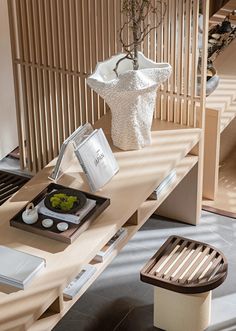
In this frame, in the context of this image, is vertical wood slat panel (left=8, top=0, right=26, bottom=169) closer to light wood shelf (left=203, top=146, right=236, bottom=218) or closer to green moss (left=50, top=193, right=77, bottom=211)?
light wood shelf (left=203, top=146, right=236, bottom=218)

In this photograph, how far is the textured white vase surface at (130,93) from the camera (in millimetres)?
3254

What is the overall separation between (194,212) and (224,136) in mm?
867

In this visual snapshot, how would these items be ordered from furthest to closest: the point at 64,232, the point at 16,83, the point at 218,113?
the point at 16,83, the point at 218,113, the point at 64,232

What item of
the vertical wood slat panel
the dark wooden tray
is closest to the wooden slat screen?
the vertical wood slat panel

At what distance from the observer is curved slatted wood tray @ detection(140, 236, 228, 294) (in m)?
3.06

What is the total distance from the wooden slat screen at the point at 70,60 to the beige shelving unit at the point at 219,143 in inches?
9.5

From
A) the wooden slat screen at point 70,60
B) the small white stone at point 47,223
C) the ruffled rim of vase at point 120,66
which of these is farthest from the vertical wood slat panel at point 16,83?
the small white stone at point 47,223

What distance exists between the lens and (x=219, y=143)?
13.4 feet

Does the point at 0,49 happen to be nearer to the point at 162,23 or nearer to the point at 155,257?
the point at 162,23

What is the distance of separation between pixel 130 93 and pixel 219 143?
0.96 m

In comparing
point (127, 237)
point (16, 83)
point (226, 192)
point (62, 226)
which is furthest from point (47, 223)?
point (226, 192)

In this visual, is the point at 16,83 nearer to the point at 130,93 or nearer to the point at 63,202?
the point at 130,93

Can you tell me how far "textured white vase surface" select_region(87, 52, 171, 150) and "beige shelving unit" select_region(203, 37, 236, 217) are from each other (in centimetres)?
50

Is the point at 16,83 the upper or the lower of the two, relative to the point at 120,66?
lower
